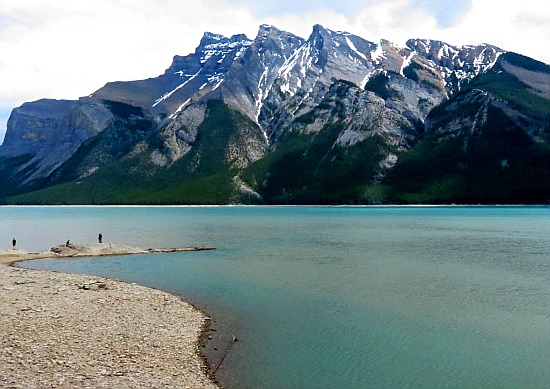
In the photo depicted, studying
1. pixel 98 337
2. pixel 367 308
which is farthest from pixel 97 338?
pixel 367 308

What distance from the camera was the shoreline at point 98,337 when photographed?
2366 cm

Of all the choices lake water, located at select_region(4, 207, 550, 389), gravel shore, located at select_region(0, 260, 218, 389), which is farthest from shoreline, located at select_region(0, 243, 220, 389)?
lake water, located at select_region(4, 207, 550, 389)

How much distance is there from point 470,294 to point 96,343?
1477 inches

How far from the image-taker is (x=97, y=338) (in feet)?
99.1

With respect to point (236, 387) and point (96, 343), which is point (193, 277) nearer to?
point (96, 343)

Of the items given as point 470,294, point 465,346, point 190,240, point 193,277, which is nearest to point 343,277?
point 470,294

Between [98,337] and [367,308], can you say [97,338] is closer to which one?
[98,337]

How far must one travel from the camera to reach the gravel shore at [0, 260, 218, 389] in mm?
23516

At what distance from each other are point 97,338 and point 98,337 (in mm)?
236

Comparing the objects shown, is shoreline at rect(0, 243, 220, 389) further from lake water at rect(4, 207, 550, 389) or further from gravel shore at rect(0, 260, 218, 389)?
lake water at rect(4, 207, 550, 389)

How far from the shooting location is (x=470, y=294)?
4853 centimetres

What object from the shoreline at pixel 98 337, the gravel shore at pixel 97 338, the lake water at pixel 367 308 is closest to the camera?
the gravel shore at pixel 97 338

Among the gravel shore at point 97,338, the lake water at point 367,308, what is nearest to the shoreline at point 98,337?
Answer: the gravel shore at point 97,338

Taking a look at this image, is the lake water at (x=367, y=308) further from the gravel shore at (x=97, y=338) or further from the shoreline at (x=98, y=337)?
the gravel shore at (x=97, y=338)
